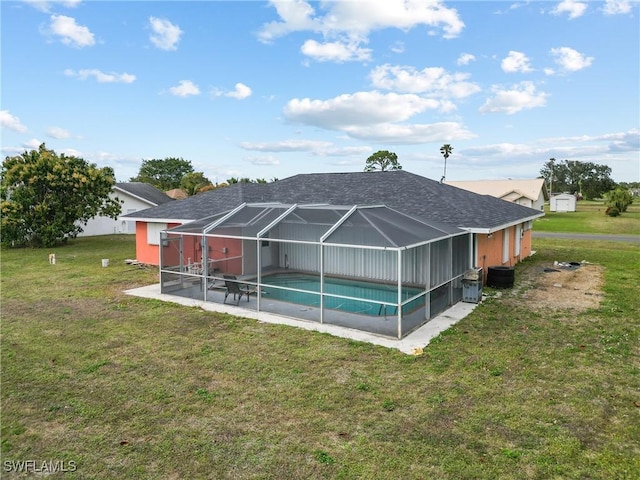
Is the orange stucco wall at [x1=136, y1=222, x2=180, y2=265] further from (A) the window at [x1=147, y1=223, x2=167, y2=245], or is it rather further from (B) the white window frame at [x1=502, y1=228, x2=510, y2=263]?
(B) the white window frame at [x1=502, y1=228, x2=510, y2=263]

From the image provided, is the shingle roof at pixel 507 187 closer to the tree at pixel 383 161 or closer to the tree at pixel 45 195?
the tree at pixel 383 161

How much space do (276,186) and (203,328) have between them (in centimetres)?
1197

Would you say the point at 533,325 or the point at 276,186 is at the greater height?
the point at 276,186

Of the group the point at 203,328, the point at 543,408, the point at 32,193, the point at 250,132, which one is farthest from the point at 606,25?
the point at 32,193

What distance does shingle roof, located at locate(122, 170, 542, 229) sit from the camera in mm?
14136

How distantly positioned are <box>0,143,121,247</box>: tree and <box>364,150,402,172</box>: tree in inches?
1963

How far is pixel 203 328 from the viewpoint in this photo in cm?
968

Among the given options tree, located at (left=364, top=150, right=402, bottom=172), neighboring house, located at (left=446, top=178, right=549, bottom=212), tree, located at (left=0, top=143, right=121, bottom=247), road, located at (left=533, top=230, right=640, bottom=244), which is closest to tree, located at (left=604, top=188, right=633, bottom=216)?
neighboring house, located at (left=446, top=178, right=549, bottom=212)

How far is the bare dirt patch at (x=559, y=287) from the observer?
1162cm

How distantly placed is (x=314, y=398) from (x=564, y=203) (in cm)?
6089

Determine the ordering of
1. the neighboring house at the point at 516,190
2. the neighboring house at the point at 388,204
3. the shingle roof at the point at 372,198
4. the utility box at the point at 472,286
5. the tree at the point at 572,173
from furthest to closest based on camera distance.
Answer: the tree at the point at 572,173
the neighboring house at the point at 516,190
the shingle roof at the point at 372,198
the neighboring house at the point at 388,204
the utility box at the point at 472,286

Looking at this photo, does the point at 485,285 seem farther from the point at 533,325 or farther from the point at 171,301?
the point at 171,301

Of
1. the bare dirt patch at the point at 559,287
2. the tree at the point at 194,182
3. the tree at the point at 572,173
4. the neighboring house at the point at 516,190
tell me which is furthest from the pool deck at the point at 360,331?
the tree at the point at 572,173

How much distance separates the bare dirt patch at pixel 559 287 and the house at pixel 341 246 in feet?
4.11
